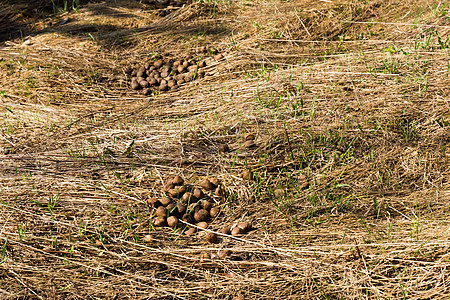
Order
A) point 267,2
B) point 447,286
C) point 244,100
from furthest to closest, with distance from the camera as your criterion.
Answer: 1. point 267,2
2. point 244,100
3. point 447,286

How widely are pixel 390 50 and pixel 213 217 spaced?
7.68 ft

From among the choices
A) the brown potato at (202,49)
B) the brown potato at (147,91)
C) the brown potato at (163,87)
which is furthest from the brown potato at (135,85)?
the brown potato at (202,49)

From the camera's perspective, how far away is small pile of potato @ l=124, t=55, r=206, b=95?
4336 mm

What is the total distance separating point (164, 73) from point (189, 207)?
6.51 ft

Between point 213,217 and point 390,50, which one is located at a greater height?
point 390,50

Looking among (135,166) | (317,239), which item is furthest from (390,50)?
(135,166)

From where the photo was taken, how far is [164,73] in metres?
4.45

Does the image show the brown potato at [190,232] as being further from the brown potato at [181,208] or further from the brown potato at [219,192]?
the brown potato at [219,192]

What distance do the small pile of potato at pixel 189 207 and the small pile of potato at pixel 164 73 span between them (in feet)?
5.10

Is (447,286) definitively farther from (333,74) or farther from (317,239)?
(333,74)

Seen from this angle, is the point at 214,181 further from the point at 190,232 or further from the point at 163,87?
the point at 163,87

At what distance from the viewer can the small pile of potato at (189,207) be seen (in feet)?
8.95

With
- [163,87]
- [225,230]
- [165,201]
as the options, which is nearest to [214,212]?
[225,230]

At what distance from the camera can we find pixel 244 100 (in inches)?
149
